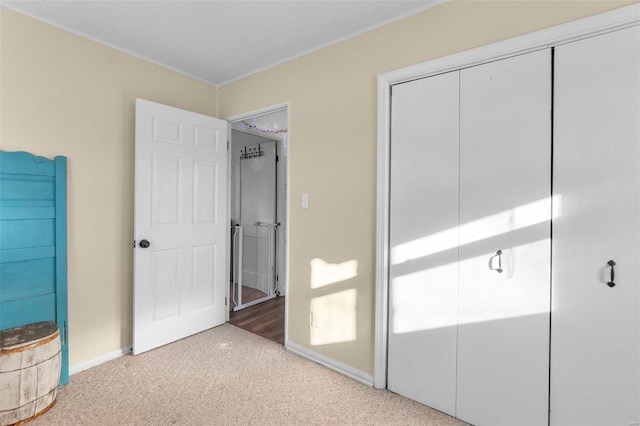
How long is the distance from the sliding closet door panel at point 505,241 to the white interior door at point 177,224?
223 centimetres

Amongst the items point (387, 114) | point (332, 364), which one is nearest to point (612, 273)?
point (387, 114)

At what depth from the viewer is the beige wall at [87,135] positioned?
83.0 inches

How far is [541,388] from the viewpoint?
1.63 metres

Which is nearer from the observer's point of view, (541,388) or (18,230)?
(541,388)

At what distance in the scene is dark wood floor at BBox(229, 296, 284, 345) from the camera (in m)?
3.10

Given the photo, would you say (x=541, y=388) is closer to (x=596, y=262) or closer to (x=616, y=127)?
(x=596, y=262)

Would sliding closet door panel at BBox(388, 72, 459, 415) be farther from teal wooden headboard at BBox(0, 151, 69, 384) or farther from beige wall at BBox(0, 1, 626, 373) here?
teal wooden headboard at BBox(0, 151, 69, 384)

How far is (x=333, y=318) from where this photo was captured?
2.46m

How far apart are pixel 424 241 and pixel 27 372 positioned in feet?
7.87

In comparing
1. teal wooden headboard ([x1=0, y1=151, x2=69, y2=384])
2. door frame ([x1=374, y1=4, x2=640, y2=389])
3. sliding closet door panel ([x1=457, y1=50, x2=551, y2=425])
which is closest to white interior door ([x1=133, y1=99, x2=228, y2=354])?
teal wooden headboard ([x1=0, y1=151, x2=69, y2=384])

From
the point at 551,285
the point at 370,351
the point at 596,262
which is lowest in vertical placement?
the point at 370,351

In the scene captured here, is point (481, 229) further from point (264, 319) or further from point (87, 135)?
point (87, 135)

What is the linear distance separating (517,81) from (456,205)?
72 centimetres

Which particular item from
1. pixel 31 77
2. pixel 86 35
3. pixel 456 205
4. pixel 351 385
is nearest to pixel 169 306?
pixel 351 385
